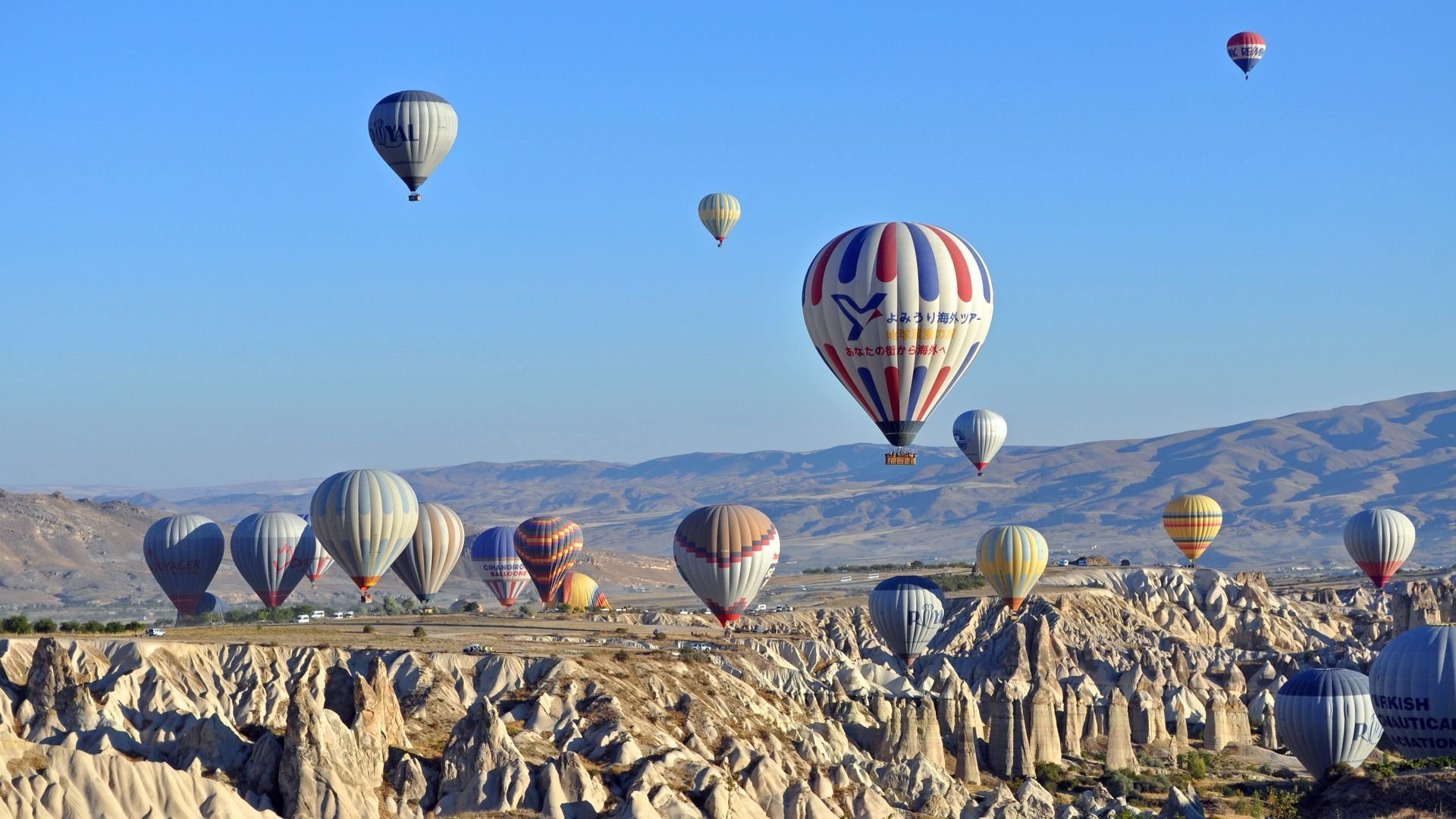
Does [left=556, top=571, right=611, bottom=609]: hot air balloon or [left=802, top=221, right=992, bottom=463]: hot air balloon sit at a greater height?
[left=802, top=221, right=992, bottom=463]: hot air balloon

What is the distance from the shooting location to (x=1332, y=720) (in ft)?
316

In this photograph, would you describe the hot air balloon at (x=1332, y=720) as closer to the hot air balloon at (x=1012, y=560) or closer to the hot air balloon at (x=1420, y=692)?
the hot air balloon at (x=1420, y=692)

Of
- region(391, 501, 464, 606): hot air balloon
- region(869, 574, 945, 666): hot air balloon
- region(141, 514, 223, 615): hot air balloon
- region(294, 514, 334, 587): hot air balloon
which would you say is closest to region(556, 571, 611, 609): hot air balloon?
region(294, 514, 334, 587): hot air balloon

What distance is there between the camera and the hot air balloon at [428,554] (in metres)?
125

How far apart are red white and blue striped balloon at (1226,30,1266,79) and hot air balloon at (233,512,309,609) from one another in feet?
252

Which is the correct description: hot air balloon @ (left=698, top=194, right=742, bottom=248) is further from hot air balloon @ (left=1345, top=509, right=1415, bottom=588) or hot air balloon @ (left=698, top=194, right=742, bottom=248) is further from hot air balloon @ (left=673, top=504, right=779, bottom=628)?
hot air balloon @ (left=1345, top=509, right=1415, bottom=588)

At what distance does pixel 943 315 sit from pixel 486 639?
29760 mm

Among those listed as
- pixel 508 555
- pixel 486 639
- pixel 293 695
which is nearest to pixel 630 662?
pixel 486 639

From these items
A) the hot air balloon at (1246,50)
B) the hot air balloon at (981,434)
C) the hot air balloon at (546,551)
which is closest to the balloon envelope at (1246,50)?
the hot air balloon at (1246,50)

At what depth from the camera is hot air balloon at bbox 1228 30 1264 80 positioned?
15712 centimetres

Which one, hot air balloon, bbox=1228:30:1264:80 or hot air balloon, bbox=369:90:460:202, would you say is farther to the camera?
hot air balloon, bbox=1228:30:1264:80

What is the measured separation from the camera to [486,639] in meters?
101

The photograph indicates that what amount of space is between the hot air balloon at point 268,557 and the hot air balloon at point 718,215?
33.5m

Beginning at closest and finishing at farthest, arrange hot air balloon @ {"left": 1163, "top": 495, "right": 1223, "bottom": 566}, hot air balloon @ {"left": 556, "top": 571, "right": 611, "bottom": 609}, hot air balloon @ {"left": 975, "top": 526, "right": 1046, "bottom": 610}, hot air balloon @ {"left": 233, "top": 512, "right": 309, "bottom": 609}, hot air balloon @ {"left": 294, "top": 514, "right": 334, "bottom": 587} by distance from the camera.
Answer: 1. hot air balloon @ {"left": 233, "top": 512, "right": 309, "bottom": 609}
2. hot air balloon @ {"left": 294, "top": 514, "right": 334, "bottom": 587}
3. hot air balloon @ {"left": 975, "top": 526, "right": 1046, "bottom": 610}
4. hot air balloon @ {"left": 556, "top": 571, "right": 611, "bottom": 609}
5. hot air balloon @ {"left": 1163, "top": 495, "right": 1223, "bottom": 566}
